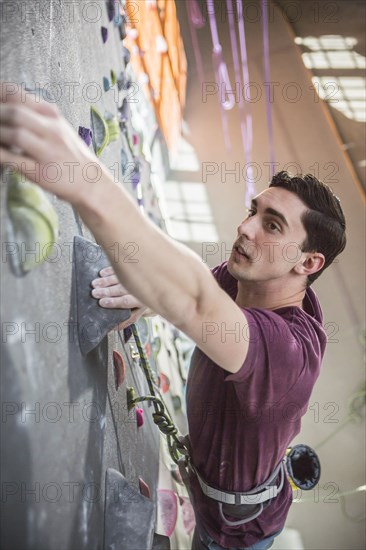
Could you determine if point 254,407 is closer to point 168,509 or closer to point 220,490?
point 220,490

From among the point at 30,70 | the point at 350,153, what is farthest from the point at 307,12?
the point at 30,70

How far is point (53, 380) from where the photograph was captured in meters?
0.82

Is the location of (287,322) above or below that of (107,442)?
above

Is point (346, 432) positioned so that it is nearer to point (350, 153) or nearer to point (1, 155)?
point (350, 153)

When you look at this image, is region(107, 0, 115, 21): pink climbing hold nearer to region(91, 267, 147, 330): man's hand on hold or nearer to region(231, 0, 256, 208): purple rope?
region(91, 267, 147, 330): man's hand on hold

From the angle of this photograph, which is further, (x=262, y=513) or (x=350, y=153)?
(x=350, y=153)

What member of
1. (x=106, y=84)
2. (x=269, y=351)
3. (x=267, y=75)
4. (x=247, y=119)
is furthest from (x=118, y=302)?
(x=267, y=75)

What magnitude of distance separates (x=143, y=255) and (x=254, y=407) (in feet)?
1.43

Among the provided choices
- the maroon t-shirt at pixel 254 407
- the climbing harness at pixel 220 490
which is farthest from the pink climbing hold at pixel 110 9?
the climbing harness at pixel 220 490

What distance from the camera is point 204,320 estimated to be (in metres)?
0.78

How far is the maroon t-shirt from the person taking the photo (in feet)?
3.08

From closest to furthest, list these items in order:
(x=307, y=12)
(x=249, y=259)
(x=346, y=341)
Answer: (x=249, y=259)
(x=346, y=341)
(x=307, y=12)

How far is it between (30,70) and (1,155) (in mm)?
244

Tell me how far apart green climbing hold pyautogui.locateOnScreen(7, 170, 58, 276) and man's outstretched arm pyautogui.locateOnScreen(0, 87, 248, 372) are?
81 millimetres
